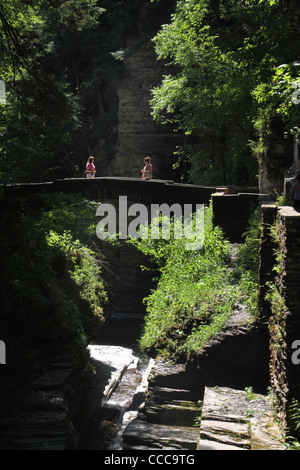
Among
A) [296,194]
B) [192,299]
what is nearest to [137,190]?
[192,299]

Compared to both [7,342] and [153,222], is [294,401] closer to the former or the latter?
[7,342]

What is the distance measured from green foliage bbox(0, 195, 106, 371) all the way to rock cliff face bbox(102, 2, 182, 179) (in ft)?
47.4

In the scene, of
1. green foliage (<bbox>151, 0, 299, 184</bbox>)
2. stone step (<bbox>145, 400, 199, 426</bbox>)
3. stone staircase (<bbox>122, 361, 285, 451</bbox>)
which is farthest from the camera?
green foliage (<bbox>151, 0, 299, 184</bbox>)

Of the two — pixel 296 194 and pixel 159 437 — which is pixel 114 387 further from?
pixel 296 194

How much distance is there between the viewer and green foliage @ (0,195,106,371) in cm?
1255

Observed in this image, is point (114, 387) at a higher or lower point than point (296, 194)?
lower

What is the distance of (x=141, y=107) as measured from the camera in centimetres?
3161

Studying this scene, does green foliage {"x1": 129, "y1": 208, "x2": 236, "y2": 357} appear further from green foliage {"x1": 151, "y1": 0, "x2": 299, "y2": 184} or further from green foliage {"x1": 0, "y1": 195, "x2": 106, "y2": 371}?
green foliage {"x1": 151, "y1": 0, "x2": 299, "y2": 184}

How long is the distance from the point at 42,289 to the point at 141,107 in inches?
797

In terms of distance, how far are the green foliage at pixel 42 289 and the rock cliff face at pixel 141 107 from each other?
47.4ft

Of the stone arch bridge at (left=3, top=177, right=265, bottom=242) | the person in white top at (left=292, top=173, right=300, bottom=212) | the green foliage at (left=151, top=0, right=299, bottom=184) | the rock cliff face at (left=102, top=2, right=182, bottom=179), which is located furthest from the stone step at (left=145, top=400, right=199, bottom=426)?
the rock cliff face at (left=102, top=2, right=182, bottom=179)

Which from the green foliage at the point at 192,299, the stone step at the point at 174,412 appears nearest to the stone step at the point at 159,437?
the stone step at the point at 174,412

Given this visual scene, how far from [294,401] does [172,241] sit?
356 inches
